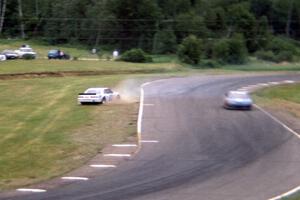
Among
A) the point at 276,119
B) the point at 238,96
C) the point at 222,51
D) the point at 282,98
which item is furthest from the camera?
the point at 222,51

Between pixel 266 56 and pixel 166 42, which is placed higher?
pixel 166 42

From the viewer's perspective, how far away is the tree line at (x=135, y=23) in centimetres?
12950

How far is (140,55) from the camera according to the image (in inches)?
4144

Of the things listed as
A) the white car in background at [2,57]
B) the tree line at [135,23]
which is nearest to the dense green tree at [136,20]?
the tree line at [135,23]

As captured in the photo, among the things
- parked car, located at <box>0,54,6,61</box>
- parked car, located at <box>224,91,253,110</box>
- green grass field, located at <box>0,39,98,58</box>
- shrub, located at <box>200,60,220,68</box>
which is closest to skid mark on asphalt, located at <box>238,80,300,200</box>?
parked car, located at <box>224,91,253,110</box>

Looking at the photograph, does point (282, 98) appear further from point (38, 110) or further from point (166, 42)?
point (166, 42)

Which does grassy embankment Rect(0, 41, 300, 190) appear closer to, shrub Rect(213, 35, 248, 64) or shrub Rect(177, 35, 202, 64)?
shrub Rect(177, 35, 202, 64)

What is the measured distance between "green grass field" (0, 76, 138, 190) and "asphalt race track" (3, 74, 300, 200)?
218cm

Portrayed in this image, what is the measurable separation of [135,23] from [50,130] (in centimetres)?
8838

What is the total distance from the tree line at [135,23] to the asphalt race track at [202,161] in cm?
7250

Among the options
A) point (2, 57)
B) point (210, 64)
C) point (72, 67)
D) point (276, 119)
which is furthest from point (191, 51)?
point (276, 119)

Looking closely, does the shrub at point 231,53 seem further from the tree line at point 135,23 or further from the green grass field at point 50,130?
the green grass field at point 50,130

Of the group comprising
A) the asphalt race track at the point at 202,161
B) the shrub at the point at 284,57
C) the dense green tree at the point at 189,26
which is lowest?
the shrub at the point at 284,57

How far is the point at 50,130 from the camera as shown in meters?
44.8
